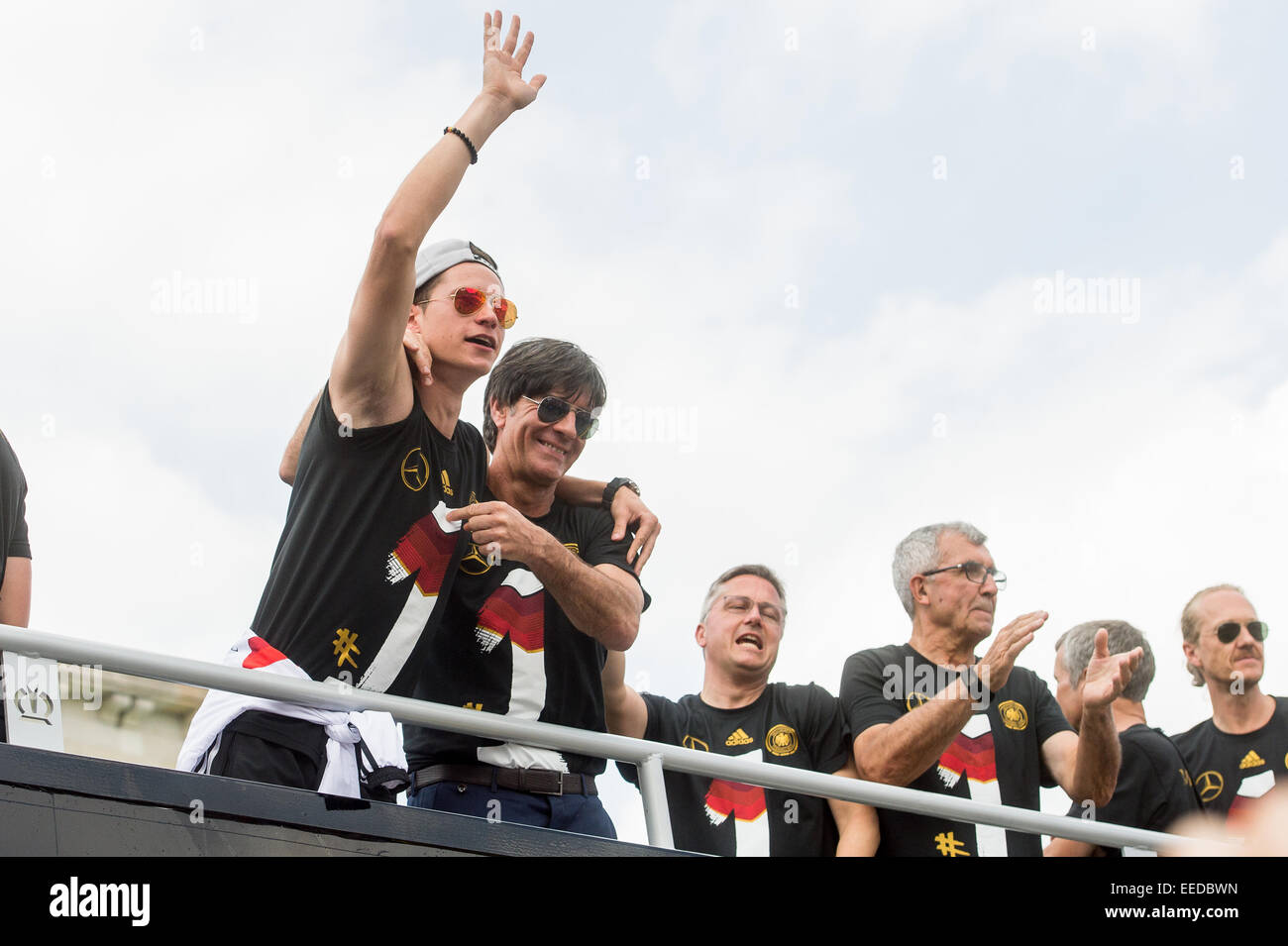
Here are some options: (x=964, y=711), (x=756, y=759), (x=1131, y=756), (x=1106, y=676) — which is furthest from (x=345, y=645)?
(x=1131, y=756)

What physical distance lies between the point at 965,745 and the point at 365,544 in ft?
7.07

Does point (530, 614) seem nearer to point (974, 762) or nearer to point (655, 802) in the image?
point (655, 802)

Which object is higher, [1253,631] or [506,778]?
[1253,631]

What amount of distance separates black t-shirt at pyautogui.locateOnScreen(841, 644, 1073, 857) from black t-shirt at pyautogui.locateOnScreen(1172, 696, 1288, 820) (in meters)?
0.63

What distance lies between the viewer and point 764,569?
5.12m

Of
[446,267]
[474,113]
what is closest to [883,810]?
[446,267]

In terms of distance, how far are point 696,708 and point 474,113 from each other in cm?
212

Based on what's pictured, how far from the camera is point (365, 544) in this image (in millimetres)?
3668

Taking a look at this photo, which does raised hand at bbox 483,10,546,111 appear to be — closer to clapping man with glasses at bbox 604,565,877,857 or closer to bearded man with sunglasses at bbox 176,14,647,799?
bearded man with sunglasses at bbox 176,14,647,799

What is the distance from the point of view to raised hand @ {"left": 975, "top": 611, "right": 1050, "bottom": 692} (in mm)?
4363

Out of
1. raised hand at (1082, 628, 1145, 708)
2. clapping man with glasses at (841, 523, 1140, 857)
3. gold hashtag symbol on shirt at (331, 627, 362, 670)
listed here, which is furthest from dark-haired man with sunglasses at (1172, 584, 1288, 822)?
gold hashtag symbol on shirt at (331, 627, 362, 670)
